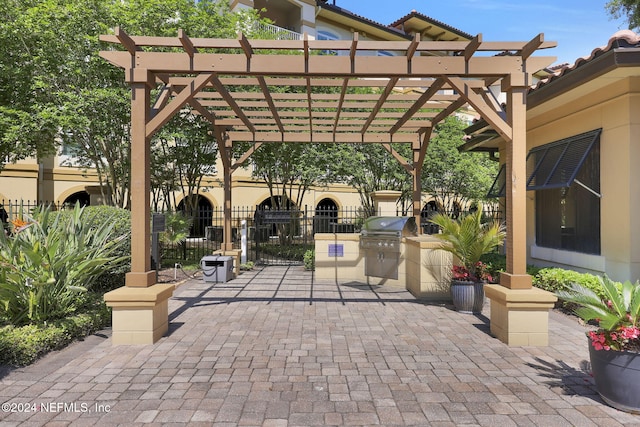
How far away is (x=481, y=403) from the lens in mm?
3486

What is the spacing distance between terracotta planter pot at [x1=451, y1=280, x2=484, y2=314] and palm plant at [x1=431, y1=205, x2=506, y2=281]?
209 mm

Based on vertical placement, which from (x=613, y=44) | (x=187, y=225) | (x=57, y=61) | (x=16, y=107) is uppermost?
(x=57, y=61)

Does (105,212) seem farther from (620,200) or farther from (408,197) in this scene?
(408,197)

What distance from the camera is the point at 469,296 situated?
6.68 metres

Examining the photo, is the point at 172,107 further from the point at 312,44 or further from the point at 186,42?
the point at 312,44

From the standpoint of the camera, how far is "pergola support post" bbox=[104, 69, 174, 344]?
16.4ft

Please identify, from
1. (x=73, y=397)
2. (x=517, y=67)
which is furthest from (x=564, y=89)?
(x=73, y=397)

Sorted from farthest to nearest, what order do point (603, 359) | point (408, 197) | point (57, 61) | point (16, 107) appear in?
1. point (408, 197)
2. point (16, 107)
3. point (57, 61)
4. point (603, 359)

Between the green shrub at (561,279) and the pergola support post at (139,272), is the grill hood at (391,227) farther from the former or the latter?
the pergola support post at (139,272)

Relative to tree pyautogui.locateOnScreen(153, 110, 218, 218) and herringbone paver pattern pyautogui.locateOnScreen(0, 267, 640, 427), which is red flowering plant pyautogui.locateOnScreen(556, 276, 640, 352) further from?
tree pyautogui.locateOnScreen(153, 110, 218, 218)

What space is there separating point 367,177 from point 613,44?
38.1 ft

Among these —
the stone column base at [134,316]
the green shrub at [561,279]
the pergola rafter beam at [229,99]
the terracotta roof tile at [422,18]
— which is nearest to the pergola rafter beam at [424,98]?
the pergola rafter beam at [229,99]

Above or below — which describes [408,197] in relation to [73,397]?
above

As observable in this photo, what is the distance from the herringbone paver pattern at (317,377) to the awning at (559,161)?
2.72 m
